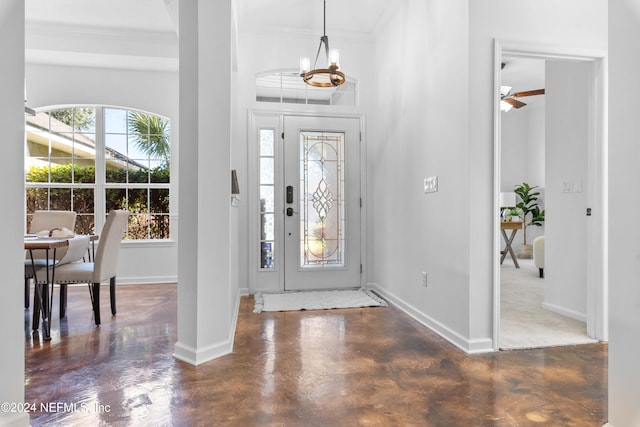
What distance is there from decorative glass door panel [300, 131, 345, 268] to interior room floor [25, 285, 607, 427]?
56.8 inches

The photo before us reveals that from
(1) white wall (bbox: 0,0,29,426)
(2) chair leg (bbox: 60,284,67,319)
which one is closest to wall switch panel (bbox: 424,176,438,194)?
(1) white wall (bbox: 0,0,29,426)

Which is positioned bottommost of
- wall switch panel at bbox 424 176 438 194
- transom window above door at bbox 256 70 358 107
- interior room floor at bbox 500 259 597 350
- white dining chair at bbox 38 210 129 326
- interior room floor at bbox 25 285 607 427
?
interior room floor at bbox 25 285 607 427

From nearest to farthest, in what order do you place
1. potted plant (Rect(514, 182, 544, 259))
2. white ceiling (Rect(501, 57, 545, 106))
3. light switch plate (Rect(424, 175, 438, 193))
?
light switch plate (Rect(424, 175, 438, 193)) → white ceiling (Rect(501, 57, 545, 106)) → potted plant (Rect(514, 182, 544, 259))

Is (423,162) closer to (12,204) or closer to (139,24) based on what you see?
(12,204)

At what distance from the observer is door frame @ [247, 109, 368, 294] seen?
14.1 feet

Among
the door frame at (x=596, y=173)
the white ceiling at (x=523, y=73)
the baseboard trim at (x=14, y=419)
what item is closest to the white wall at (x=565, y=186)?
the door frame at (x=596, y=173)

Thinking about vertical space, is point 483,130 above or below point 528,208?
above

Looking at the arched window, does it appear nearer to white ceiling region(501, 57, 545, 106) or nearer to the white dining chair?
the white dining chair

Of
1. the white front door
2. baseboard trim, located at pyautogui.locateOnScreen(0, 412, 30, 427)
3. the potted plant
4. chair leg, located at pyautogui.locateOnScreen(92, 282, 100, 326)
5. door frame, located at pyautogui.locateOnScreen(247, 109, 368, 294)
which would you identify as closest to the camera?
baseboard trim, located at pyautogui.locateOnScreen(0, 412, 30, 427)

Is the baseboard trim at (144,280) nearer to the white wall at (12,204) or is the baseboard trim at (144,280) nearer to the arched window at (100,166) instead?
the arched window at (100,166)

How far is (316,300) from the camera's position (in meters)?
4.02

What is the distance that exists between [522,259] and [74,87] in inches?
309

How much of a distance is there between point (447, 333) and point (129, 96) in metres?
4.79
